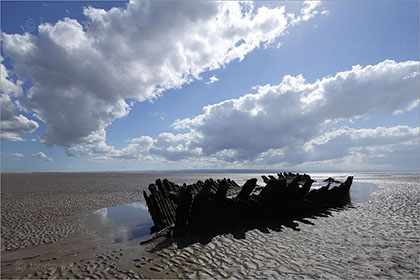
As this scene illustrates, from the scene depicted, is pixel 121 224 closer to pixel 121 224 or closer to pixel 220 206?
pixel 121 224

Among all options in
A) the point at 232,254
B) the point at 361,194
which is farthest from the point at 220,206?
the point at 361,194

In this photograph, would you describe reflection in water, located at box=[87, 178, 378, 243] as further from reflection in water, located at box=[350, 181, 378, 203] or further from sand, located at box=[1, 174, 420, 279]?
reflection in water, located at box=[350, 181, 378, 203]

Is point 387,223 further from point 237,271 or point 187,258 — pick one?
point 187,258

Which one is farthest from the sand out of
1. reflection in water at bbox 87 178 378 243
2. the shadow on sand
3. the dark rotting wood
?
the dark rotting wood

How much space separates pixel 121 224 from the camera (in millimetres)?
10094

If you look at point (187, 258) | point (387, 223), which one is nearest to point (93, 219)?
point (187, 258)

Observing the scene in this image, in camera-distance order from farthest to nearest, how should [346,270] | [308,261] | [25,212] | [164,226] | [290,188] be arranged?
[25,212] < [290,188] < [164,226] < [308,261] < [346,270]

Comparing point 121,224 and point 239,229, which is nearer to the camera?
point 239,229

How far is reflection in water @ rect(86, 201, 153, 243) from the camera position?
8336mm

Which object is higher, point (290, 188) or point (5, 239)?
point (290, 188)

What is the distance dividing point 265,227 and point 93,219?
897 cm

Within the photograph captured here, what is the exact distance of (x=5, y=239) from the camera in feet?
25.8

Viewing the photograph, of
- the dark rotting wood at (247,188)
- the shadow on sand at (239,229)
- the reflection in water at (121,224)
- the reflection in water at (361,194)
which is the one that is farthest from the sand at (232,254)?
the reflection in water at (361,194)

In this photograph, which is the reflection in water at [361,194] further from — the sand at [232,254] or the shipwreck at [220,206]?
the sand at [232,254]
